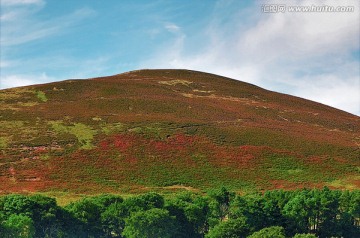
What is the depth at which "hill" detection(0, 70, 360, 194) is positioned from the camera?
6241cm

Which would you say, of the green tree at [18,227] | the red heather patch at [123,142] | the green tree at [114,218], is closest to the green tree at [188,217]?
the green tree at [114,218]

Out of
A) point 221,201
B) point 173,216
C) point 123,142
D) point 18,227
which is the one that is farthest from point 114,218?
point 123,142

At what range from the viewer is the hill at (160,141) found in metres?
62.4

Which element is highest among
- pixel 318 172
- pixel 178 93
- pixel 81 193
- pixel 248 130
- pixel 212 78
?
pixel 212 78

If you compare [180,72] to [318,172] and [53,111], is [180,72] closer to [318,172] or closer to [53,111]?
[53,111]

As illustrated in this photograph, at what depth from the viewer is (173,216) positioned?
36.2m

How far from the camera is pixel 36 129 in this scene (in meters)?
74.3

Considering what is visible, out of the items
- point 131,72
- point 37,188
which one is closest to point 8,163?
point 37,188

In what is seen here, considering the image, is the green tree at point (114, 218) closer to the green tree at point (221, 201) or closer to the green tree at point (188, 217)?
the green tree at point (188, 217)

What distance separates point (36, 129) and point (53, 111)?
932 centimetres

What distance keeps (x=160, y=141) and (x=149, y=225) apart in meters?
39.4

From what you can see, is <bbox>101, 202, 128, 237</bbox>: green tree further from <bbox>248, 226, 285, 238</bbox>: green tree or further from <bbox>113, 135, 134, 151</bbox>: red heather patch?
<bbox>113, 135, 134, 151</bbox>: red heather patch

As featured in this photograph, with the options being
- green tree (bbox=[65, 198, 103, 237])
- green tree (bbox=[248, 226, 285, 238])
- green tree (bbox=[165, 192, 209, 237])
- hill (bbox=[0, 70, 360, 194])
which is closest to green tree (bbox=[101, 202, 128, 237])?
green tree (bbox=[65, 198, 103, 237])

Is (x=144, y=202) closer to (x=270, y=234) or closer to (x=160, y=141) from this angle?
(x=270, y=234)
